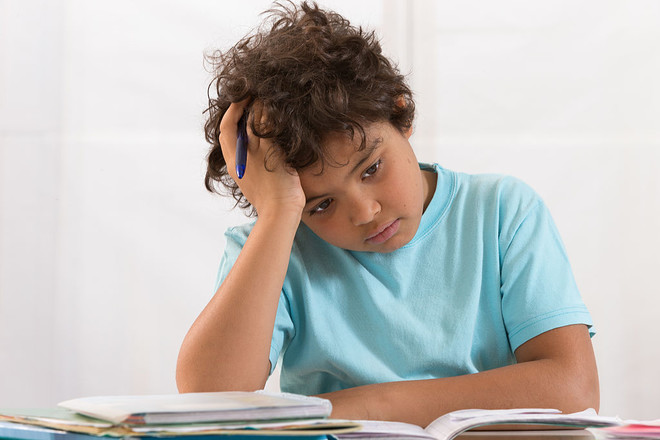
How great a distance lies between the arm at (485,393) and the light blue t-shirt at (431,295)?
0.09 meters

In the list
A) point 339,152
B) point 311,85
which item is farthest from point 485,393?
point 311,85

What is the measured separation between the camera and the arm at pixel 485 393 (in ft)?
2.60

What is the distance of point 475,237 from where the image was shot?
3.35ft

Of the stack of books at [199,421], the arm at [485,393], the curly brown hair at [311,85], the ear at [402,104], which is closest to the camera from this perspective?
the stack of books at [199,421]

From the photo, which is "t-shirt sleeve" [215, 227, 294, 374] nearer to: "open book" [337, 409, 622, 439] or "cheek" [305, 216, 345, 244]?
"cheek" [305, 216, 345, 244]

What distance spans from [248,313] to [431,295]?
0.30 meters

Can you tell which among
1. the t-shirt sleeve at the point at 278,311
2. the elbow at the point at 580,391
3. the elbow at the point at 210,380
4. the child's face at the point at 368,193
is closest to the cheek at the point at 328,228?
the child's face at the point at 368,193

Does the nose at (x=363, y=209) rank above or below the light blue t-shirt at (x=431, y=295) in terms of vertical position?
above

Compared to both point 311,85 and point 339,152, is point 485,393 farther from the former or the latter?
point 311,85

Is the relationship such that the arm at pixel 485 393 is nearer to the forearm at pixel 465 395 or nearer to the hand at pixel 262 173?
the forearm at pixel 465 395

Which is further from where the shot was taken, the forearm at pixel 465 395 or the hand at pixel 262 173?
the hand at pixel 262 173

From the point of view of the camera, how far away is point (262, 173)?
3.16 ft

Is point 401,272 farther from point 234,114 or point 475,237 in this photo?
point 234,114

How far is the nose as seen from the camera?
89 cm
